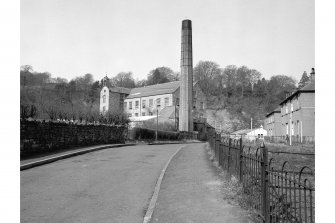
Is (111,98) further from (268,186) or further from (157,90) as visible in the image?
(268,186)

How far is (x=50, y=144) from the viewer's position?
18047mm

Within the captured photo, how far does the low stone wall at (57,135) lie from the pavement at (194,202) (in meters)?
8.64

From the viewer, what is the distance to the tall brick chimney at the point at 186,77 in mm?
49438

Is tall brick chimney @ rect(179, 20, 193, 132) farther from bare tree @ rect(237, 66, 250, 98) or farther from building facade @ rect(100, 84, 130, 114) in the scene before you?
bare tree @ rect(237, 66, 250, 98)

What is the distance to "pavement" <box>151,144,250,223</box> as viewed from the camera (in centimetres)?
576

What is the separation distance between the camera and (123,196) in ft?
25.9

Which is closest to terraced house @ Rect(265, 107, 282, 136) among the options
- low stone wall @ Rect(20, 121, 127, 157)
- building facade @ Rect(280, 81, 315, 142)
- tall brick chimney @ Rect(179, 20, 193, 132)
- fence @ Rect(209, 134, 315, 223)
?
building facade @ Rect(280, 81, 315, 142)

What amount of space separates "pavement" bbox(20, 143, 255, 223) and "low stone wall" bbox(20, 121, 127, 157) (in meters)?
3.92

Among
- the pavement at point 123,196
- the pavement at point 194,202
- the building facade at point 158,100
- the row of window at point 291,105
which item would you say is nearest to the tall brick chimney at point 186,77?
the row of window at point 291,105

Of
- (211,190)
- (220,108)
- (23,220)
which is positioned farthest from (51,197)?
(220,108)

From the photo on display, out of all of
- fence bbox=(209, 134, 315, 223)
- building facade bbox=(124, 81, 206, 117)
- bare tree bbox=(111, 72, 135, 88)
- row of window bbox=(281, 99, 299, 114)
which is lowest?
fence bbox=(209, 134, 315, 223)

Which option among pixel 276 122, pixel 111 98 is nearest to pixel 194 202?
pixel 276 122

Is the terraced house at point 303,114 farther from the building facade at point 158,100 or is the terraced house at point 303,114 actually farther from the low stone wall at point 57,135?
the building facade at point 158,100
